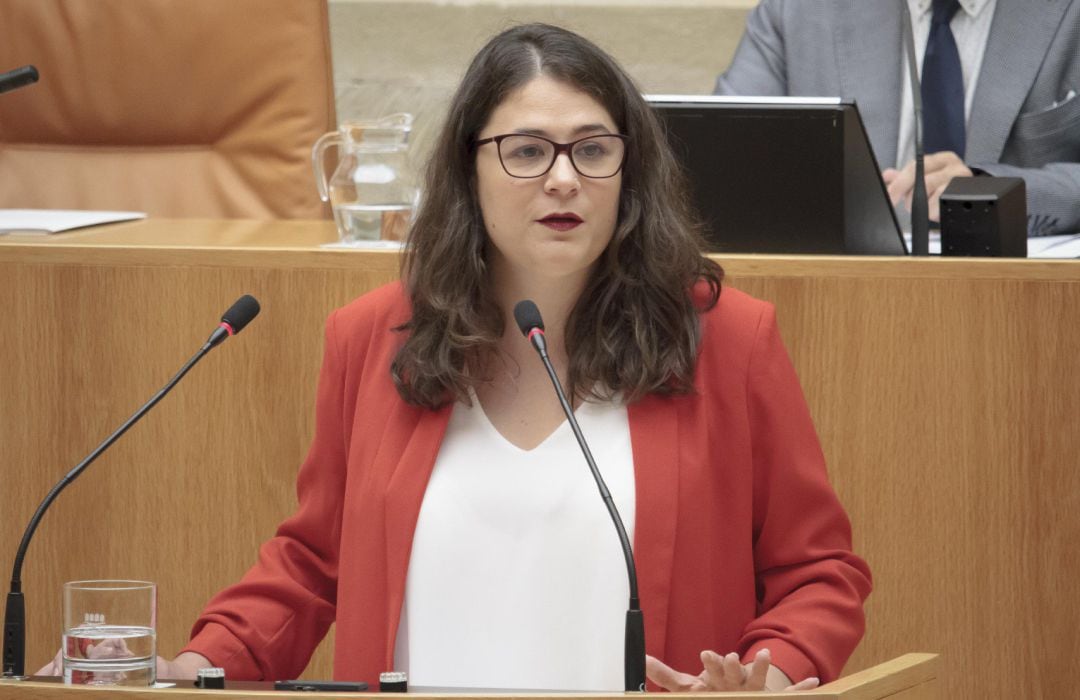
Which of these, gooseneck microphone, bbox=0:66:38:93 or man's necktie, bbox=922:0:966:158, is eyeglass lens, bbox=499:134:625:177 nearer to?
gooseneck microphone, bbox=0:66:38:93

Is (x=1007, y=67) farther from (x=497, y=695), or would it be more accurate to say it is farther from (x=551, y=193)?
(x=497, y=695)

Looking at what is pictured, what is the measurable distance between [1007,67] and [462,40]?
1354 millimetres

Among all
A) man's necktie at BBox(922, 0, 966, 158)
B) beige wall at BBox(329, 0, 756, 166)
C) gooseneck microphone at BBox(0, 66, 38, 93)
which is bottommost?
gooseneck microphone at BBox(0, 66, 38, 93)

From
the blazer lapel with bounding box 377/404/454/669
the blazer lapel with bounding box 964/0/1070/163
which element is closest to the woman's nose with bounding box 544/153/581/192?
the blazer lapel with bounding box 377/404/454/669

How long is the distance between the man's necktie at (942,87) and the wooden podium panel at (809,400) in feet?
3.42

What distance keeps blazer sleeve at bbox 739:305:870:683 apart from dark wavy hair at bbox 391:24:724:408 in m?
0.08

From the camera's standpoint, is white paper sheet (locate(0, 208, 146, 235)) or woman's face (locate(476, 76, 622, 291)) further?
white paper sheet (locate(0, 208, 146, 235))

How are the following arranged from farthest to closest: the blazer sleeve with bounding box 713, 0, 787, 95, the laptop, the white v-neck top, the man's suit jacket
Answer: the blazer sleeve with bounding box 713, 0, 787, 95 → the man's suit jacket → the laptop → the white v-neck top

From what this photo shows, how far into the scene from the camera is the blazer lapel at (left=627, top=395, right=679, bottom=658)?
155 centimetres

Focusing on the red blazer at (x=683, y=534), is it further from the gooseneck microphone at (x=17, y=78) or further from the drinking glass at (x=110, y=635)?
the gooseneck microphone at (x=17, y=78)

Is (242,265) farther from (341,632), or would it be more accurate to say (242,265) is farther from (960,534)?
(960,534)

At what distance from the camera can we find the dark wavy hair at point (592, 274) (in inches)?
64.7

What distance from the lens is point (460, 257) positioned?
171 cm

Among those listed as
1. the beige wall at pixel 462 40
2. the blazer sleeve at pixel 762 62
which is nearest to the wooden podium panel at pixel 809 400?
the blazer sleeve at pixel 762 62
